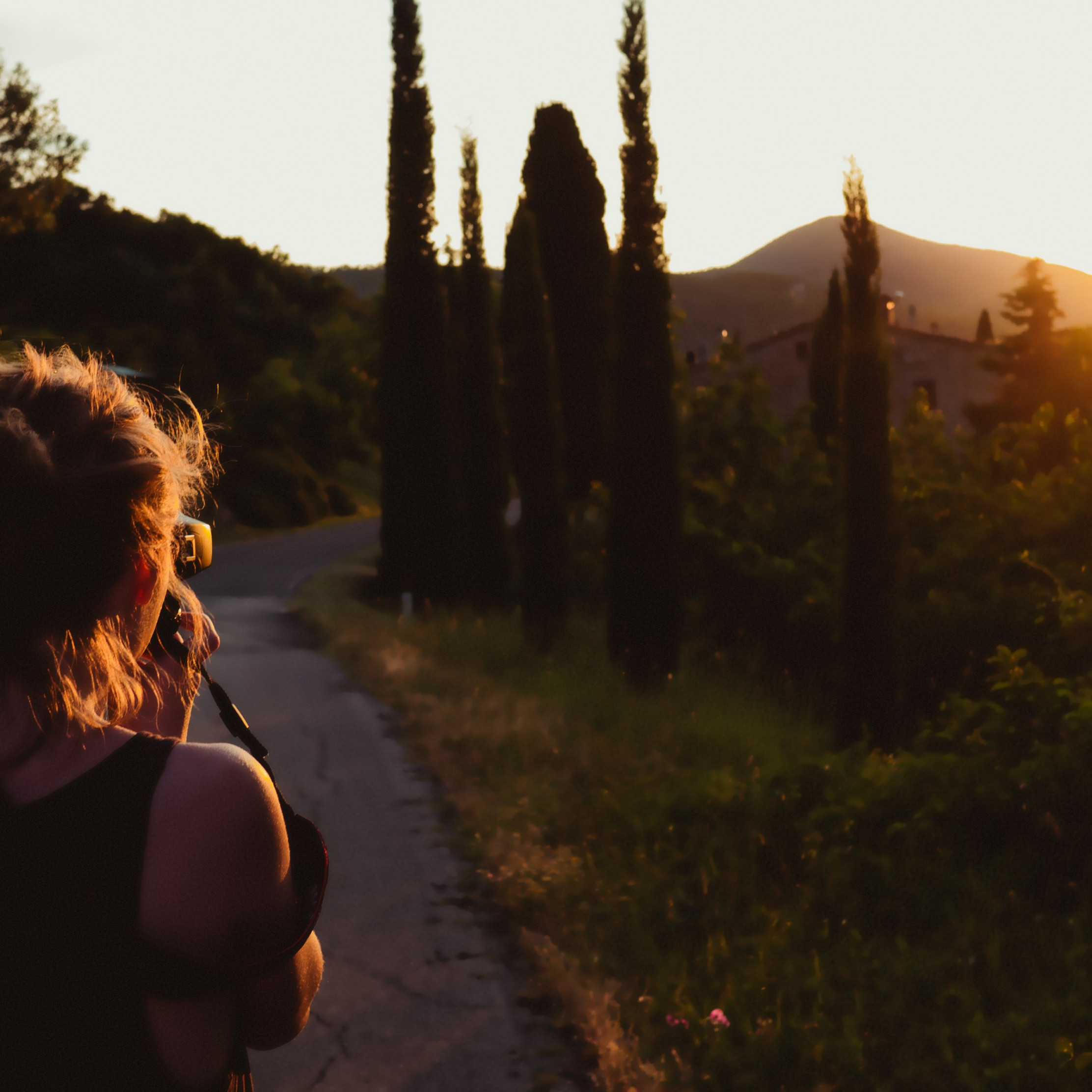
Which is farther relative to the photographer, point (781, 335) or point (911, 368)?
point (911, 368)

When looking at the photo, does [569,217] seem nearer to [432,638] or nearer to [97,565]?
[432,638]

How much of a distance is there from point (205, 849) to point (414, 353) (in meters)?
17.9

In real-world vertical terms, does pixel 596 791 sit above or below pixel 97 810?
below

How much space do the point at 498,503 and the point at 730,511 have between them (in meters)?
5.62

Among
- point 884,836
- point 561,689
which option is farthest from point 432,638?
point 884,836

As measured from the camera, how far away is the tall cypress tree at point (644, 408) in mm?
11430

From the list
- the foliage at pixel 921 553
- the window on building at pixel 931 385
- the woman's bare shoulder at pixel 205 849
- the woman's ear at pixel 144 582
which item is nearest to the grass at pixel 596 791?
the foliage at pixel 921 553

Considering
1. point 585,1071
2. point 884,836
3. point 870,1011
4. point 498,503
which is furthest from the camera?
point 498,503

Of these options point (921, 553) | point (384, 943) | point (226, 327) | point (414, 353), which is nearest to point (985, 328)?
point (226, 327)

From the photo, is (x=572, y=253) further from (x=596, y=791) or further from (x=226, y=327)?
(x=226, y=327)

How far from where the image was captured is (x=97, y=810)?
115 centimetres

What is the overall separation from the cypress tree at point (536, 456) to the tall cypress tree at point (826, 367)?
1176 cm

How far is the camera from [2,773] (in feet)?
3.85

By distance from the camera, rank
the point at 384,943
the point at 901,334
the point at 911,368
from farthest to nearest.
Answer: the point at 911,368, the point at 901,334, the point at 384,943
